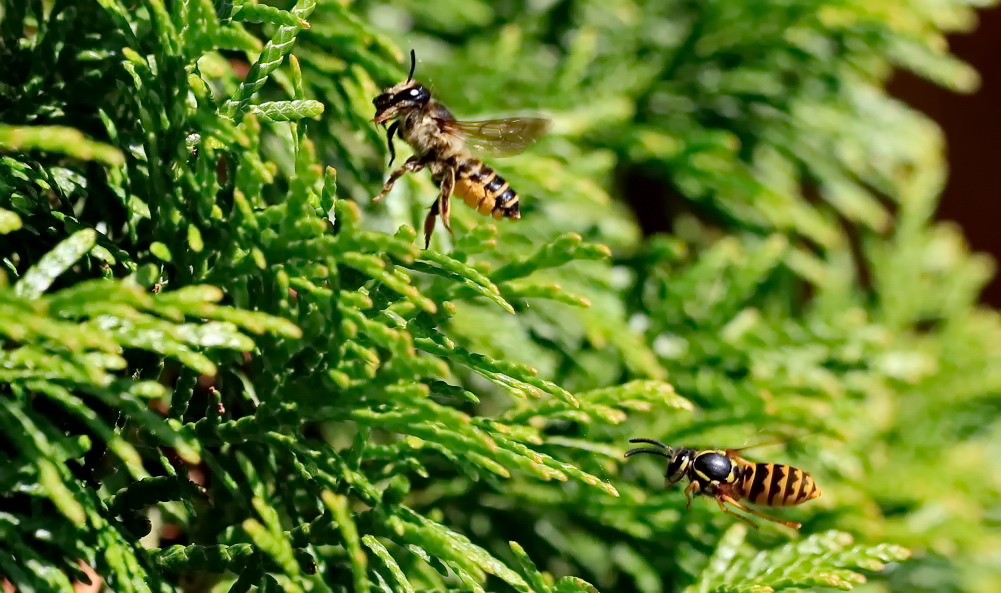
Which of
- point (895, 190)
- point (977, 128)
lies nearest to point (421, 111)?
point (895, 190)

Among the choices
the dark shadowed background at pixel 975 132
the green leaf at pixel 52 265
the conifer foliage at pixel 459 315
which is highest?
the dark shadowed background at pixel 975 132

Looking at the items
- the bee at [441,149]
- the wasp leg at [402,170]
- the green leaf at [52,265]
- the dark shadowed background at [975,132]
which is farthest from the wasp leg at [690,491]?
the dark shadowed background at [975,132]

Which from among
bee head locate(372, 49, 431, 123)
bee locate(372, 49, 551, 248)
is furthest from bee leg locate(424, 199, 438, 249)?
bee head locate(372, 49, 431, 123)

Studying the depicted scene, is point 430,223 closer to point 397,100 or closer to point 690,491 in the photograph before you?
point 397,100

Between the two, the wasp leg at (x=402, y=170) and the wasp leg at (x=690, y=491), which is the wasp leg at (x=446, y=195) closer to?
the wasp leg at (x=402, y=170)

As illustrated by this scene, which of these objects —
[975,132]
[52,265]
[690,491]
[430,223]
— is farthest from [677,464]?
[975,132]
